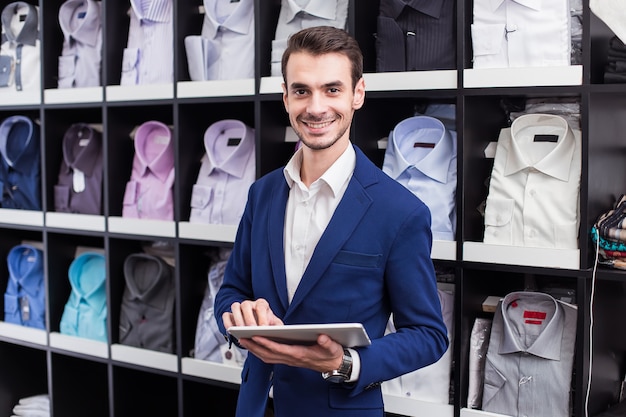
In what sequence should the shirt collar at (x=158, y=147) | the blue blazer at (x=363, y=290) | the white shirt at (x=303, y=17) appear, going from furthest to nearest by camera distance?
1. the shirt collar at (x=158, y=147)
2. the white shirt at (x=303, y=17)
3. the blue blazer at (x=363, y=290)

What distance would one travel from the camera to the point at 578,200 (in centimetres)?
222

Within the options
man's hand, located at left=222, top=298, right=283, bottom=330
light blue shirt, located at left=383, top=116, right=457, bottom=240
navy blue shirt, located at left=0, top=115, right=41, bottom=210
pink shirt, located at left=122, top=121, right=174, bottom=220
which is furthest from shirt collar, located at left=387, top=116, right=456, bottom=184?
navy blue shirt, located at left=0, top=115, right=41, bottom=210

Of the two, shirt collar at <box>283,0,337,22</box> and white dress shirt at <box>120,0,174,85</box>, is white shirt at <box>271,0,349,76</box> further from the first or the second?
white dress shirt at <box>120,0,174,85</box>

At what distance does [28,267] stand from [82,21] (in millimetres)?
1275

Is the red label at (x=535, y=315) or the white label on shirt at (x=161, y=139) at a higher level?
the white label on shirt at (x=161, y=139)

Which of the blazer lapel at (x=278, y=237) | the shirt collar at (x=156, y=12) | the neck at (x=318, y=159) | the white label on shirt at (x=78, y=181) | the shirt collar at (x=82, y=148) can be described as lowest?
the blazer lapel at (x=278, y=237)

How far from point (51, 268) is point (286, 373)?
6.39 ft

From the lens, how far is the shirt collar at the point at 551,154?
89.2 inches

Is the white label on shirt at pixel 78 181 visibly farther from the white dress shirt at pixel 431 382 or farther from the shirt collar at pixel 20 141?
the white dress shirt at pixel 431 382

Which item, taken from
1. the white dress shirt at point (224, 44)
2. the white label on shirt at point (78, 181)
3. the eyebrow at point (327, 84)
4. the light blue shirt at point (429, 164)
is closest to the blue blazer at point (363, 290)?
the eyebrow at point (327, 84)

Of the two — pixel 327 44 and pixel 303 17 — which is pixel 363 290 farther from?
pixel 303 17

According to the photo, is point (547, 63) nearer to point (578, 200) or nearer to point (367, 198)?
point (578, 200)

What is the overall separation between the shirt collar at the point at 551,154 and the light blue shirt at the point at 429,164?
21cm

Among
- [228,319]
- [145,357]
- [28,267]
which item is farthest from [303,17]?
[28,267]
